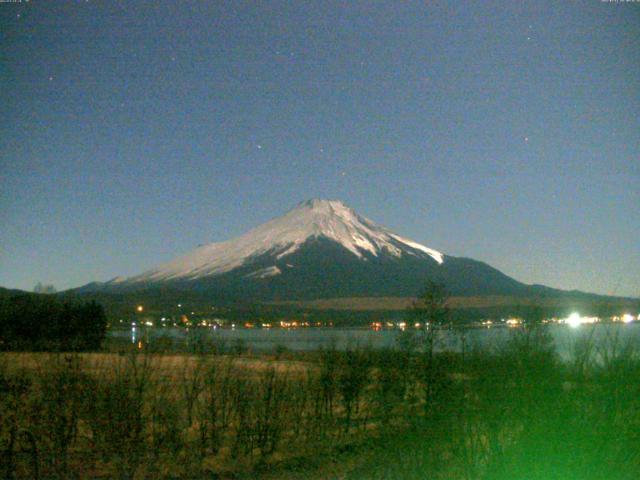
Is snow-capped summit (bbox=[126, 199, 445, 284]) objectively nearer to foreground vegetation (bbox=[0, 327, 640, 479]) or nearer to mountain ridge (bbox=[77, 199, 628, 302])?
mountain ridge (bbox=[77, 199, 628, 302])

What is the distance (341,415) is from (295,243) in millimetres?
137720

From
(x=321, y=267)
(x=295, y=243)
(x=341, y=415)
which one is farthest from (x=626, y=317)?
(x=295, y=243)

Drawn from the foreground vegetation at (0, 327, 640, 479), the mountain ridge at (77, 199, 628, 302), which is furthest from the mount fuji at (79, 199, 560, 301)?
the foreground vegetation at (0, 327, 640, 479)

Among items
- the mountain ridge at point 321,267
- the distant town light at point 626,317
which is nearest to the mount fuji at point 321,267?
the mountain ridge at point 321,267

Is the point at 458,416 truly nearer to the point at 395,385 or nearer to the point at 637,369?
the point at 637,369

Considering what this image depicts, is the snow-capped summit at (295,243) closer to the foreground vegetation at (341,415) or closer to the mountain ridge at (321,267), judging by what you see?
the mountain ridge at (321,267)

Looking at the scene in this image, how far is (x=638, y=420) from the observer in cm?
471

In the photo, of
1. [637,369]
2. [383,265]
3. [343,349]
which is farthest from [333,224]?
[637,369]

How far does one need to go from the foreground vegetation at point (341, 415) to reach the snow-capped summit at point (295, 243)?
11366 cm

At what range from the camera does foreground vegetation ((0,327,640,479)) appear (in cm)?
465

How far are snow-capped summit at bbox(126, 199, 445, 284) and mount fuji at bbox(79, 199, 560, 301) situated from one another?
19cm

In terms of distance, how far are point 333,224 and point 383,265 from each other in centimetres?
3732

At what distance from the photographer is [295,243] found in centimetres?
15225

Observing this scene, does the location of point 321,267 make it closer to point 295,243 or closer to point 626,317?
point 295,243
